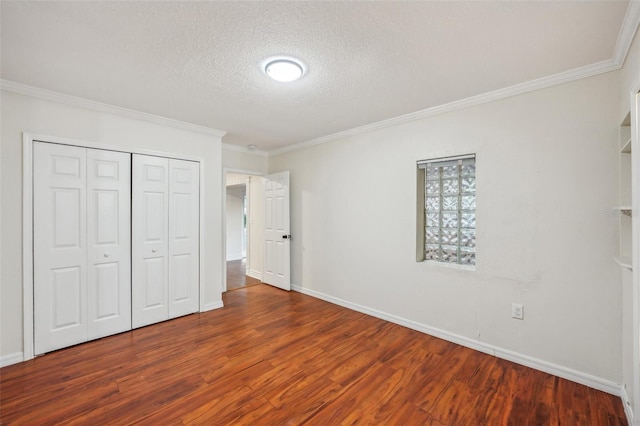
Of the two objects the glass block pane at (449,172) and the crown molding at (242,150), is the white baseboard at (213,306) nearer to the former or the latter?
the crown molding at (242,150)

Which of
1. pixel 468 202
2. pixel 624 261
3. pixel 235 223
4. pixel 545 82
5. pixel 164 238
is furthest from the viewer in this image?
pixel 235 223

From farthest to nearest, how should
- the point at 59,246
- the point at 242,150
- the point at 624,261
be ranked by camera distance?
the point at 242,150 < the point at 59,246 < the point at 624,261

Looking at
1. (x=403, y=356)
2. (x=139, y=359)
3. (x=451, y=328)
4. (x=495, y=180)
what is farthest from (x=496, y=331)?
(x=139, y=359)

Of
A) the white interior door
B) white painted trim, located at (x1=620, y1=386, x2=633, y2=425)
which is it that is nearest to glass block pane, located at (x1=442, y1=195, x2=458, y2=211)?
white painted trim, located at (x1=620, y1=386, x2=633, y2=425)

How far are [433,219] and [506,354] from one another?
149 centimetres

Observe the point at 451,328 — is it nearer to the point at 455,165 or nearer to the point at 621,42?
the point at 455,165

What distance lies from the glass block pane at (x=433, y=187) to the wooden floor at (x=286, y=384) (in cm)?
165

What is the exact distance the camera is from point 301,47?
6.40 ft

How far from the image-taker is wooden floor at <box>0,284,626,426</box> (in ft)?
6.19

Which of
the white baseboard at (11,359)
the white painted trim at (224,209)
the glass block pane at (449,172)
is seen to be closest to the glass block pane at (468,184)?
the glass block pane at (449,172)

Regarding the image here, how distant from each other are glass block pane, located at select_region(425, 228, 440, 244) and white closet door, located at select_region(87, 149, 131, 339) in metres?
3.52

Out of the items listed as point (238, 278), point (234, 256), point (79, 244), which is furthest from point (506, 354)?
point (234, 256)

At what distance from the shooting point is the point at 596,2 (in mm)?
1539

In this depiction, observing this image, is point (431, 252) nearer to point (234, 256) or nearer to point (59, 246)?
point (59, 246)
